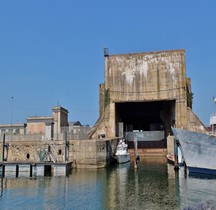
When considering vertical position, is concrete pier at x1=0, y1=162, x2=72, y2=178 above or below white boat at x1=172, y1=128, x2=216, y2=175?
below

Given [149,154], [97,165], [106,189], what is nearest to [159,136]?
[149,154]

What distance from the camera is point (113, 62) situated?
160ft

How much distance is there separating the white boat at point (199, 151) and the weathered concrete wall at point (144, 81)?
16.6 metres

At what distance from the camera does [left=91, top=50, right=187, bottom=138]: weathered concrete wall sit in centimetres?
4597

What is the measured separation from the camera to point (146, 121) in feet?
214

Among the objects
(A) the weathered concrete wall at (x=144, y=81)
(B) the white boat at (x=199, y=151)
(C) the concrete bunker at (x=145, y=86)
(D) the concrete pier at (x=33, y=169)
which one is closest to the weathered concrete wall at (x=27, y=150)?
(D) the concrete pier at (x=33, y=169)

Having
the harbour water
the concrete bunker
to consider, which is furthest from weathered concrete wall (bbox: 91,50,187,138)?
the harbour water

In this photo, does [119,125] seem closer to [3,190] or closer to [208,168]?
[208,168]

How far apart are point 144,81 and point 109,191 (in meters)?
27.4

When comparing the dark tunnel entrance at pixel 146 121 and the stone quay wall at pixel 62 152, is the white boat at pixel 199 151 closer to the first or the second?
the stone quay wall at pixel 62 152

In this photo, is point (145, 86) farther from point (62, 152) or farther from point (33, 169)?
point (33, 169)

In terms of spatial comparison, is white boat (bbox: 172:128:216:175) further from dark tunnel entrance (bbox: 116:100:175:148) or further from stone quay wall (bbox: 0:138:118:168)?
dark tunnel entrance (bbox: 116:100:175:148)

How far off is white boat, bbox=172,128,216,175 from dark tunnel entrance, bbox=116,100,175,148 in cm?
1720

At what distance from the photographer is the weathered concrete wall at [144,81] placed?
151 ft
